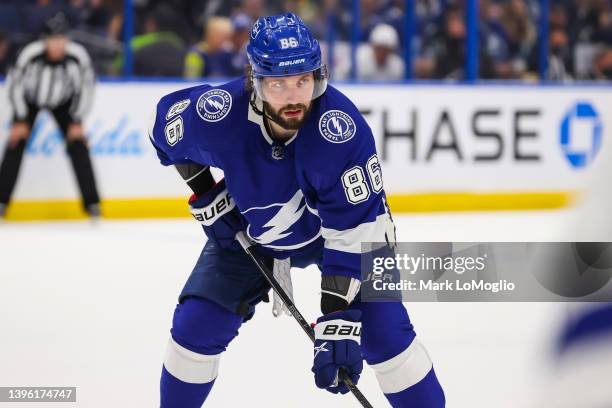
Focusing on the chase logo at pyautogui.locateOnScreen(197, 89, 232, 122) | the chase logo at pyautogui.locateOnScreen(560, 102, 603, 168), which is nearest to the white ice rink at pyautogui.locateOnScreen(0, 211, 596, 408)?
the chase logo at pyautogui.locateOnScreen(197, 89, 232, 122)

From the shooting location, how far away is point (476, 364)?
3.75 metres

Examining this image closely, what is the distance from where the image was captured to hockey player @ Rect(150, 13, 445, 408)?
2.36 m

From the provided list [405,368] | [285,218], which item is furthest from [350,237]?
[405,368]

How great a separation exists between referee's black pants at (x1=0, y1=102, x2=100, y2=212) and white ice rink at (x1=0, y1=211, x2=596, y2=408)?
530 millimetres

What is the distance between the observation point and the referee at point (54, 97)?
6.71 m

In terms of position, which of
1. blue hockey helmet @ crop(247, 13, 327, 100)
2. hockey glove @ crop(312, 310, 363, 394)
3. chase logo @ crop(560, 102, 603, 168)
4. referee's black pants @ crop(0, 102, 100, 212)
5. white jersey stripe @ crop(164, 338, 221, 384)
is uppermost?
blue hockey helmet @ crop(247, 13, 327, 100)

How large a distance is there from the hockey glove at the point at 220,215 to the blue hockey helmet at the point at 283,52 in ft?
1.43

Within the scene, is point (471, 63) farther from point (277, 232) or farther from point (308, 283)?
point (277, 232)

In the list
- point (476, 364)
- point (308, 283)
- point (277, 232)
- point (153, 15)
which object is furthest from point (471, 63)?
point (277, 232)

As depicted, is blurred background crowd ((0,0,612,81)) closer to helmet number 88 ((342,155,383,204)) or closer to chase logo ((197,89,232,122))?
chase logo ((197,89,232,122))

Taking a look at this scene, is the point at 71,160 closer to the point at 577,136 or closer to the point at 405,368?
the point at 577,136

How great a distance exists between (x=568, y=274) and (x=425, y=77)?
6.60 m

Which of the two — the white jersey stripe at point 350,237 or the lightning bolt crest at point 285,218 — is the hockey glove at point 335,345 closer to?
the white jersey stripe at point 350,237

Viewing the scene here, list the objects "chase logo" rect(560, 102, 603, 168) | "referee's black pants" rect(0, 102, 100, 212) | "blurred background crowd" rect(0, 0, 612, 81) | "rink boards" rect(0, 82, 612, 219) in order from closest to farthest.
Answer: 1. "referee's black pants" rect(0, 102, 100, 212)
2. "rink boards" rect(0, 82, 612, 219)
3. "blurred background crowd" rect(0, 0, 612, 81)
4. "chase logo" rect(560, 102, 603, 168)
